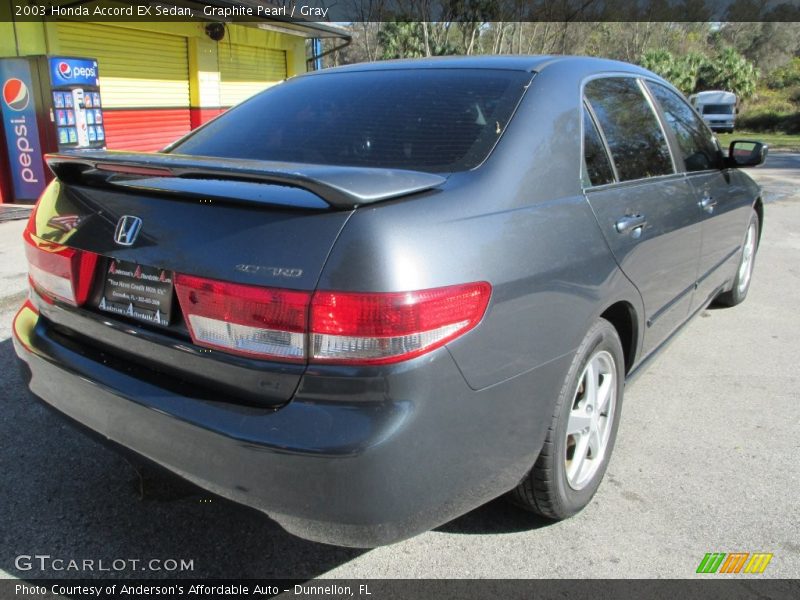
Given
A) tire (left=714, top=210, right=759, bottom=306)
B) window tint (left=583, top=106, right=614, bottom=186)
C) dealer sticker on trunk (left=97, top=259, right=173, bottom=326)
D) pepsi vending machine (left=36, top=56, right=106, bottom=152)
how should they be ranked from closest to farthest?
dealer sticker on trunk (left=97, top=259, right=173, bottom=326), window tint (left=583, top=106, right=614, bottom=186), tire (left=714, top=210, right=759, bottom=306), pepsi vending machine (left=36, top=56, right=106, bottom=152)

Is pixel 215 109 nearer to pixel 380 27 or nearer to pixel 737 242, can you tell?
pixel 737 242

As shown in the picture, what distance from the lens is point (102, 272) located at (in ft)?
7.07

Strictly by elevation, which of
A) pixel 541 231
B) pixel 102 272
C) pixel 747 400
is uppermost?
pixel 541 231

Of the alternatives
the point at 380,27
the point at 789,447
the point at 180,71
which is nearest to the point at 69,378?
the point at 789,447

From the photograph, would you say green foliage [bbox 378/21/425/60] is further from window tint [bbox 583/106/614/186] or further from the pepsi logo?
window tint [bbox 583/106/614/186]

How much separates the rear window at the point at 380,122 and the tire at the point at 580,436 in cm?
81

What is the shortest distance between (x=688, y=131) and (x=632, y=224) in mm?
1433

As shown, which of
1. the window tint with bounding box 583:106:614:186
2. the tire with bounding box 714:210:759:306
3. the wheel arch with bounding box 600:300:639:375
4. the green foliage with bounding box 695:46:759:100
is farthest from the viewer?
the green foliage with bounding box 695:46:759:100

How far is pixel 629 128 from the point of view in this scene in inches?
119

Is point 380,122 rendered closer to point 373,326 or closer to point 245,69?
point 373,326

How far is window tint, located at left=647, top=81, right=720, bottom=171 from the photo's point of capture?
352cm

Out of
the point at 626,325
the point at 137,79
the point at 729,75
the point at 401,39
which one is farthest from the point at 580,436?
the point at 729,75

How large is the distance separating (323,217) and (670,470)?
2026 millimetres

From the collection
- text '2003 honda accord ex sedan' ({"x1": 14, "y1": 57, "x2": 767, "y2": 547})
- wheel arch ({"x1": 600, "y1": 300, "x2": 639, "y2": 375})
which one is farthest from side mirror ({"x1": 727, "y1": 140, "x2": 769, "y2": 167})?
wheel arch ({"x1": 600, "y1": 300, "x2": 639, "y2": 375})
